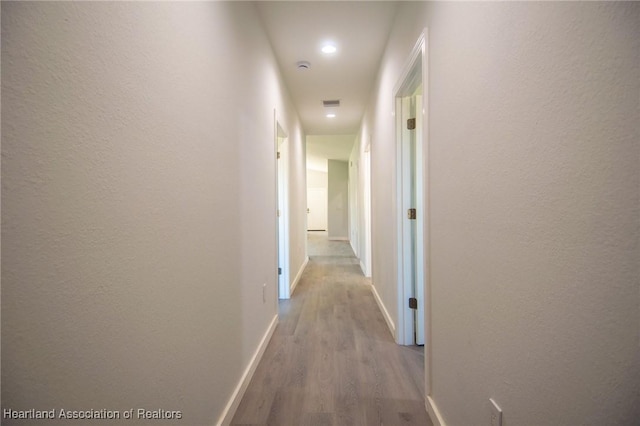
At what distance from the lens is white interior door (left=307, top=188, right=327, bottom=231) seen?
45.8ft

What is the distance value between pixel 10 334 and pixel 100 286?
0.60 feet

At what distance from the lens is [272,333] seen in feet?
8.35

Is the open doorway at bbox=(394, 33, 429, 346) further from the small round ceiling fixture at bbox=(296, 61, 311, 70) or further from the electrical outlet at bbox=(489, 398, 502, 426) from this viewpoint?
the electrical outlet at bbox=(489, 398, 502, 426)

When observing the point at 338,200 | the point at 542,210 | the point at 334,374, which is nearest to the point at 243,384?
the point at 334,374

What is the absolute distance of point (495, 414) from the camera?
92 centimetres

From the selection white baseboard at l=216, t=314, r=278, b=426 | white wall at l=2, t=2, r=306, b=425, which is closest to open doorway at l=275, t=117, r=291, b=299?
white baseboard at l=216, t=314, r=278, b=426

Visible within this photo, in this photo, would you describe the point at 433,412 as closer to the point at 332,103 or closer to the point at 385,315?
the point at 385,315

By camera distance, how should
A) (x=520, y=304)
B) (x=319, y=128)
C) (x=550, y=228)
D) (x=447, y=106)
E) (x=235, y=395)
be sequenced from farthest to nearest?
1. (x=319, y=128)
2. (x=235, y=395)
3. (x=447, y=106)
4. (x=520, y=304)
5. (x=550, y=228)

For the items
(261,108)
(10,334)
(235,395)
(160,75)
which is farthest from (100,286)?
(261,108)

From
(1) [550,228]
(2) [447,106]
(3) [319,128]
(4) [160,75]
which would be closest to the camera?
(1) [550,228]

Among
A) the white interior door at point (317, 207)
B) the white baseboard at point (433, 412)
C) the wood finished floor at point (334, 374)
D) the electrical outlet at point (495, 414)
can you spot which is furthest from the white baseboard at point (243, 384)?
the white interior door at point (317, 207)

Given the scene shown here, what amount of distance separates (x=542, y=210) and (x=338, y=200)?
906 cm

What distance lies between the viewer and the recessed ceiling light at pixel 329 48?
263cm

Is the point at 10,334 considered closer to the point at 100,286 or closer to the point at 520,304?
the point at 100,286
